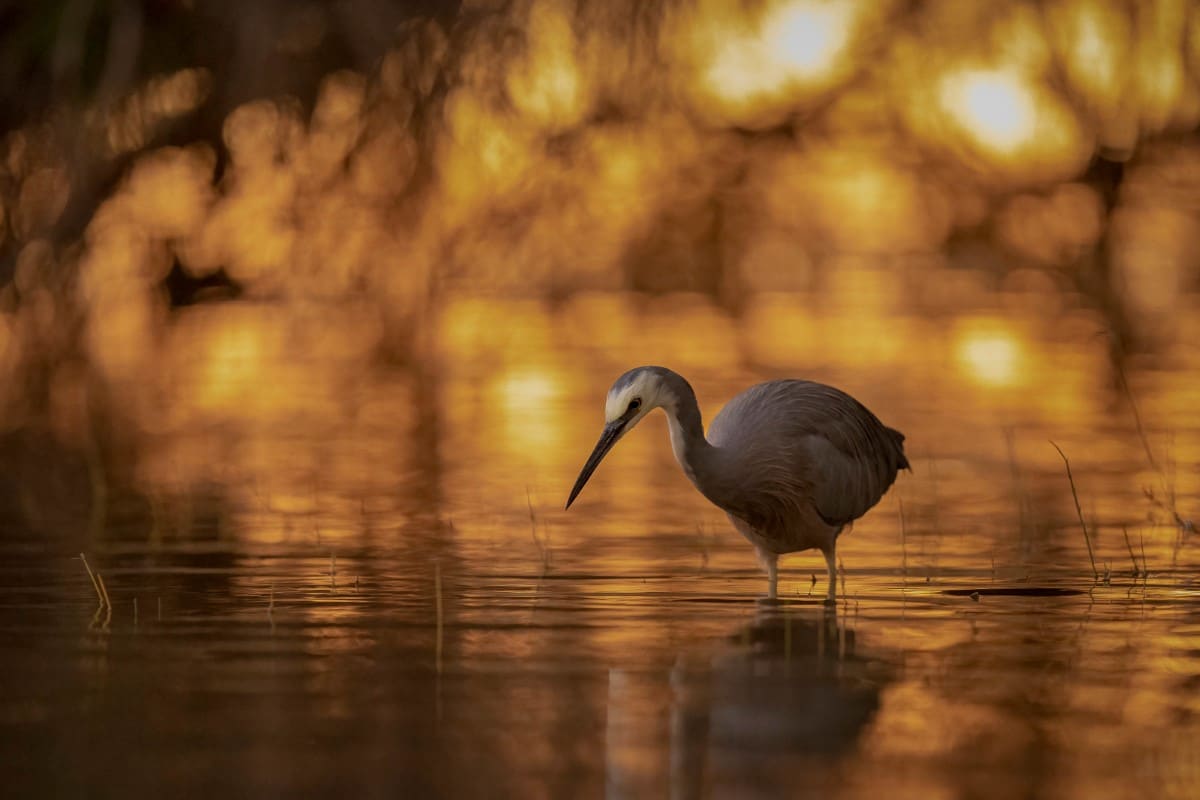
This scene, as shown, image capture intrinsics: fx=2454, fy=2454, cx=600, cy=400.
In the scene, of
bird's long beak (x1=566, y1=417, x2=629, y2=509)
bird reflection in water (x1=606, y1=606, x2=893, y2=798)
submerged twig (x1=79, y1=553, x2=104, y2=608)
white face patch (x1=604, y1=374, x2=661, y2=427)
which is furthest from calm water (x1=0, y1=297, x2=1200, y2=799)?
white face patch (x1=604, y1=374, x2=661, y2=427)

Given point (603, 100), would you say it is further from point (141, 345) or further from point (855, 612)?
point (141, 345)

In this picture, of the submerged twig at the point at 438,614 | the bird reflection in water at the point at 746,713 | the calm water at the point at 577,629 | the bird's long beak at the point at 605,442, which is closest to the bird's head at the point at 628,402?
the bird's long beak at the point at 605,442

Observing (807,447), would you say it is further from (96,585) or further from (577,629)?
(96,585)

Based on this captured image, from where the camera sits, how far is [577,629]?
901cm

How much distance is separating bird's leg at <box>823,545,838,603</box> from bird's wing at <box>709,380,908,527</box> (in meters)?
0.19

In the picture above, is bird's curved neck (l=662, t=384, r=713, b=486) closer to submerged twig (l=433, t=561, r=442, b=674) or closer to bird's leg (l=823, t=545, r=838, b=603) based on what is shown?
bird's leg (l=823, t=545, r=838, b=603)

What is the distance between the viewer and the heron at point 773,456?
10.3 m

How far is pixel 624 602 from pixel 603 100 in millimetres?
6499

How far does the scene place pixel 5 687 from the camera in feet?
25.5

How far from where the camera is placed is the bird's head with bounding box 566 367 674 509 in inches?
400

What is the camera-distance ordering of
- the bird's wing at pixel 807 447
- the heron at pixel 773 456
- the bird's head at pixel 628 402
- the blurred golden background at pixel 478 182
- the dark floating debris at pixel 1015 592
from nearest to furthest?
Result: the dark floating debris at pixel 1015 592
the bird's head at pixel 628 402
the heron at pixel 773 456
the bird's wing at pixel 807 447
the blurred golden background at pixel 478 182

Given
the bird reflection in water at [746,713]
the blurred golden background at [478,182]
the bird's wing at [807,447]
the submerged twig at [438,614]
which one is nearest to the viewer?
the bird reflection in water at [746,713]

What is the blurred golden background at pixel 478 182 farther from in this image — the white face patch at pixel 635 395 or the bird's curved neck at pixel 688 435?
the white face patch at pixel 635 395

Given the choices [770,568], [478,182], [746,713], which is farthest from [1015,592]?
[478,182]
